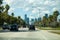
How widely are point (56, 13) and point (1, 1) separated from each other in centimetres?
6656

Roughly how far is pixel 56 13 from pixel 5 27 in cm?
6012

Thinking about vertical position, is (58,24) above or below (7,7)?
below

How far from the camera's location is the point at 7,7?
12656cm

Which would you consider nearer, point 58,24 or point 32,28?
point 32,28

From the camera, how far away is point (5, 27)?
85.6m

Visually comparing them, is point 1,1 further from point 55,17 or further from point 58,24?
point 55,17

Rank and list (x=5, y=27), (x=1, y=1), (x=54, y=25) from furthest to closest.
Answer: (x=54, y=25) < (x=5, y=27) < (x=1, y=1)

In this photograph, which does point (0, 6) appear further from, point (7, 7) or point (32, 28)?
point (7, 7)

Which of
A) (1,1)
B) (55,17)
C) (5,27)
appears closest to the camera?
(1,1)

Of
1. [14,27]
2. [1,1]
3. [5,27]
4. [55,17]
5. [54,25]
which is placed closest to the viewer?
[14,27]

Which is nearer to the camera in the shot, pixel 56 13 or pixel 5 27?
pixel 5 27

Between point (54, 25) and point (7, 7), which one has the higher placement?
point (7, 7)

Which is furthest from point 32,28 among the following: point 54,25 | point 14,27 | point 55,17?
point 55,17

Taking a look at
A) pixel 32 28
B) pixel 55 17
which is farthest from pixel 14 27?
pixel 55 17
